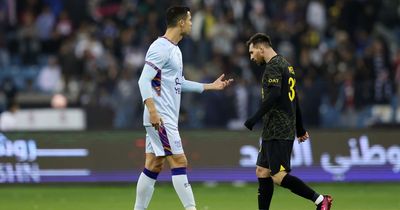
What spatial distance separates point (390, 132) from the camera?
62.5 feet

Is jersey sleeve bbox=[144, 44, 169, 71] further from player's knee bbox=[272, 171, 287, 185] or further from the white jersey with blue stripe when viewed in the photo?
player's knee bbox=[272, 171, 287, 185]

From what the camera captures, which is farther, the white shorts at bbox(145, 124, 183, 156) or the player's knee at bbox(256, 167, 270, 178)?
the player's knee at bbox(256, 167, 270, 178)

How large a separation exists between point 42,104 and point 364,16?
8582 millimetres

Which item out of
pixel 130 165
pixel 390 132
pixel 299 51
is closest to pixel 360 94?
pixel 299 51

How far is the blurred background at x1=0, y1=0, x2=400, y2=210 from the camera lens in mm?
18984

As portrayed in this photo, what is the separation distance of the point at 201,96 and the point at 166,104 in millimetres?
11509

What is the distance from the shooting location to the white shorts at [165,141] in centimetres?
1171

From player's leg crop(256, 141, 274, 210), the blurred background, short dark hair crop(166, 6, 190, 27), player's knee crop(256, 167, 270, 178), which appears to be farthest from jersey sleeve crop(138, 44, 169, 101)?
the blurred background

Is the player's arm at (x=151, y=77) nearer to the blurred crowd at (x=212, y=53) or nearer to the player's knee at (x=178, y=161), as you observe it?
the player's knee at (x=178, y=161)

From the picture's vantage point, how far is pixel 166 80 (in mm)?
11773

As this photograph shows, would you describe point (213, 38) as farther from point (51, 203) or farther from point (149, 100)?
point (149, 100)

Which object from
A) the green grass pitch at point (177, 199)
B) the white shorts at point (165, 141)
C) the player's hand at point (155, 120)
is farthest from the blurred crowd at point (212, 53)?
the player's hand at point (155, 120)

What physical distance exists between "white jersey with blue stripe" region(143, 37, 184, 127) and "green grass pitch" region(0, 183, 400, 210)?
10.8 ft

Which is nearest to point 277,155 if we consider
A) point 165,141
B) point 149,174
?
point 165,141
